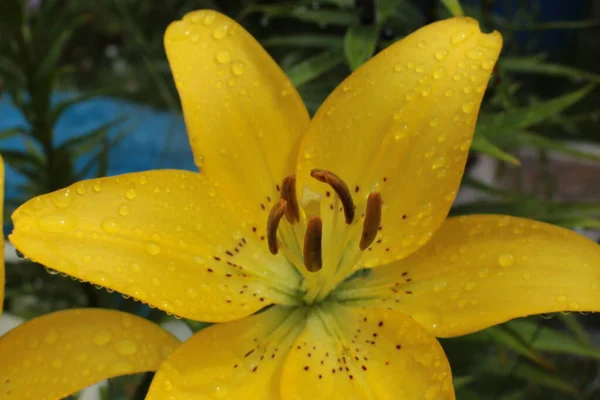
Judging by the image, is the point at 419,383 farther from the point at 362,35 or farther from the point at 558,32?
the point at 558,32

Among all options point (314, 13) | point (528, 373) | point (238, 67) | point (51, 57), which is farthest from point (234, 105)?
point (528, 373)

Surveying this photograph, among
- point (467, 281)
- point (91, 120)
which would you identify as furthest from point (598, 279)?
point (91, 120)

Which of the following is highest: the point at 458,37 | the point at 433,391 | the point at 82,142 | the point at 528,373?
the point at 458,37

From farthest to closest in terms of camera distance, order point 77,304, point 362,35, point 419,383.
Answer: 1. point 77,304
2. point 362,35
3. point 419,383

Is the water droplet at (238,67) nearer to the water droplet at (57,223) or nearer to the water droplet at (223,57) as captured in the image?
the water droplet at (223,57)

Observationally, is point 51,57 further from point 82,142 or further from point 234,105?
point 234,105
